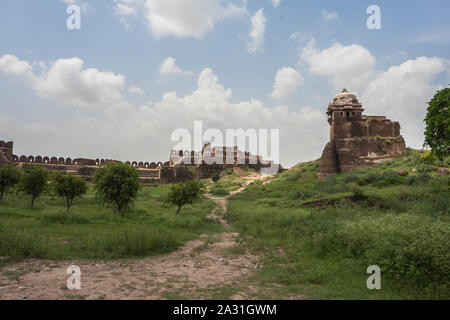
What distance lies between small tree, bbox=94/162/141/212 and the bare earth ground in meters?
7.81

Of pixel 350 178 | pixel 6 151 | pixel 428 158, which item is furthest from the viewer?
pixel 6 151

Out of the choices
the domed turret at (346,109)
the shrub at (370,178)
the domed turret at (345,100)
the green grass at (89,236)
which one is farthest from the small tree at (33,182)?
the domed turret at (345,100)

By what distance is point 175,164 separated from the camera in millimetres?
49844

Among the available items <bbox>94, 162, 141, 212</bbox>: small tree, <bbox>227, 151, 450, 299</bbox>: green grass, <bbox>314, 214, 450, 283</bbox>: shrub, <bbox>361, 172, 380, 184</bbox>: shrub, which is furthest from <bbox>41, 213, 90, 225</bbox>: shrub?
<bbox>361, 172, 380, 184</bbox>: shrub

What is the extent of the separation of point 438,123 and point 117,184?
16642 millimetres

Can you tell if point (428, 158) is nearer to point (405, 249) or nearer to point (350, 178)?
point (350, 178)

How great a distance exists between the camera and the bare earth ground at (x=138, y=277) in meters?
4.83

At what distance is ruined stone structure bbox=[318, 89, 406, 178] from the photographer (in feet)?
91.6

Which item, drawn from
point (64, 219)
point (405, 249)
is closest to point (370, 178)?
point (405, 249)

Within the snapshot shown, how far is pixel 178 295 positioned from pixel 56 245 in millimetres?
5227

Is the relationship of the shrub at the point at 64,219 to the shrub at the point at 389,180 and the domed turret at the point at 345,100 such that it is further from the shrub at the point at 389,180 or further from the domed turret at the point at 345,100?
the domed turret at the point at 345,100

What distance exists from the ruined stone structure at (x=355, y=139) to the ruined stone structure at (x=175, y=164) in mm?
23719

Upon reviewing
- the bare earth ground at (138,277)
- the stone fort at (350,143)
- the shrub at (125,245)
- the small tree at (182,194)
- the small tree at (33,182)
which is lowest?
the bare earth ground at (138,277)

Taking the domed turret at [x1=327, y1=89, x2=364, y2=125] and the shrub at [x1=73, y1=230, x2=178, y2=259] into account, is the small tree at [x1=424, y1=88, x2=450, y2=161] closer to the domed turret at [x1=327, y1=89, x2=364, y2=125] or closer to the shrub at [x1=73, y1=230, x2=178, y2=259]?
the shrub at [x1=73, y1=230, x2=178, y2=259]
